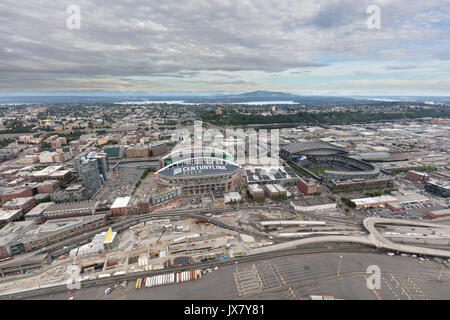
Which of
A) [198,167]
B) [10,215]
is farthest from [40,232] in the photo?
[198,167]

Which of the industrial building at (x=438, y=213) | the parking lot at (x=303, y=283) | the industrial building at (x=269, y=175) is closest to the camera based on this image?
the parking lot at (x=303, y=283)

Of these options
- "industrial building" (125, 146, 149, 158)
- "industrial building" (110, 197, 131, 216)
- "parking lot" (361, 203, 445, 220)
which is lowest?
"parking lot" (361, 203, 445, 220)

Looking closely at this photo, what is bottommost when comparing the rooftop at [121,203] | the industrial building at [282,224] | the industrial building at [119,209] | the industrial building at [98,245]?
the industrial building at [98,245]

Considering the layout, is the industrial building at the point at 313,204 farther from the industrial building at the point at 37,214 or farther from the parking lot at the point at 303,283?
the industrial building at the point at 37,214

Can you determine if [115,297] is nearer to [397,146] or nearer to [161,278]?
[161,278]

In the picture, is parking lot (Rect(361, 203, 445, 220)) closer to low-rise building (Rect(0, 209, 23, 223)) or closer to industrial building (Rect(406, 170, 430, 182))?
industrial building (Rect(406, 170, 430, 182))

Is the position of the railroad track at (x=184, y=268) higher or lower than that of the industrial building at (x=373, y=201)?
lower

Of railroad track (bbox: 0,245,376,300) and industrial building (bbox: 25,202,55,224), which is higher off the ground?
industrial building (bbox: 25,202,55,224)

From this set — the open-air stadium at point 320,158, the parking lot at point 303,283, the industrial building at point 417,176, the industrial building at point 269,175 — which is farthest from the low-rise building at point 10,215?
the industrial building at point 417,176

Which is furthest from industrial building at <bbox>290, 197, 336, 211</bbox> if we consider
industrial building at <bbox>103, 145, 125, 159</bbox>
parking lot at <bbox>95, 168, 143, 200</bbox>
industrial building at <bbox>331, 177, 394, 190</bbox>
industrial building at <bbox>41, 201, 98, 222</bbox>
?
industrial building at <bbox>103, 145, 125, 159</bbox>

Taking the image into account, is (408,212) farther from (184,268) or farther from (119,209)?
A: (119,209)

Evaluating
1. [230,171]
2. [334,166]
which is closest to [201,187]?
[230,171]
